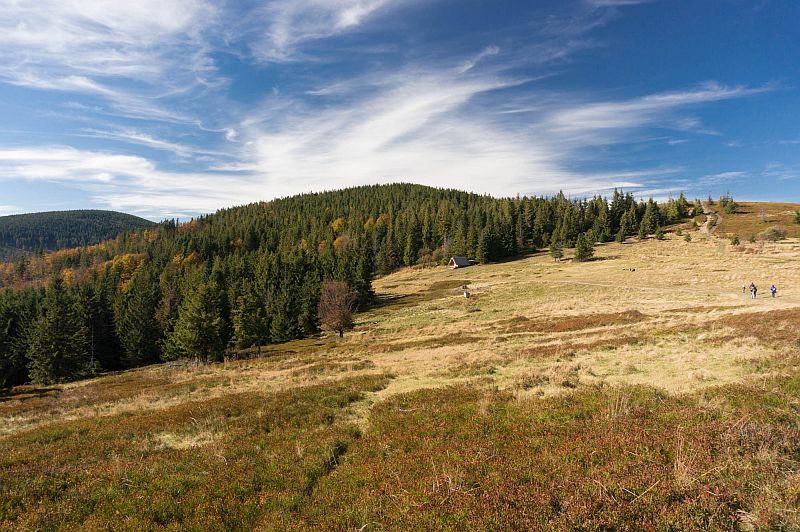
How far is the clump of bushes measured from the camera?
93062mm

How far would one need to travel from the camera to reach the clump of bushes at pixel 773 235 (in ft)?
305

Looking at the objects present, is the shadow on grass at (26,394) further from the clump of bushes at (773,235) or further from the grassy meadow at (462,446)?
the clump of bushes at (773,235)

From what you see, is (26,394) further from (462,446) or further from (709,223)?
(709,223)

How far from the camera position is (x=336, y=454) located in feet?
32.3

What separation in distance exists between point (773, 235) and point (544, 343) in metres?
110

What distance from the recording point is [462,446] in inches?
354

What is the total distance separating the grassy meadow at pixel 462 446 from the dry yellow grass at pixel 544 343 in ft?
0.86

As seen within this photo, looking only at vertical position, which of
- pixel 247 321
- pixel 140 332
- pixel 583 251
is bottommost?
pixel 140 332

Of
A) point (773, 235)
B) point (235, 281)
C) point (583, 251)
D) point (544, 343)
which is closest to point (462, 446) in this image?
point (544, 343)

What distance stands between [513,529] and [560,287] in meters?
63.0

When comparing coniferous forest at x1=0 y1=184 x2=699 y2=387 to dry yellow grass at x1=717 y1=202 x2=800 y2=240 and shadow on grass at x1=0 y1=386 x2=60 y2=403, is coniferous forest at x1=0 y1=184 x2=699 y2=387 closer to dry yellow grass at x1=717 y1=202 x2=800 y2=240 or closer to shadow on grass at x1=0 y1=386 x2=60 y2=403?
shadow on grass at x1=0 y1=386 x2=60 y2=403

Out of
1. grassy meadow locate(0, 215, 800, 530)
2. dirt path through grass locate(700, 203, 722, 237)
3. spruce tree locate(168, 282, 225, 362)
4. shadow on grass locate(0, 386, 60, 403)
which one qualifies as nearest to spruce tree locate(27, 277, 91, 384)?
shadow on grass locate(0, 386, 60, 403)

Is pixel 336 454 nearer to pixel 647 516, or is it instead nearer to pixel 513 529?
pixel 513 529

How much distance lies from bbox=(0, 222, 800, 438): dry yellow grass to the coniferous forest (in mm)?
12172
